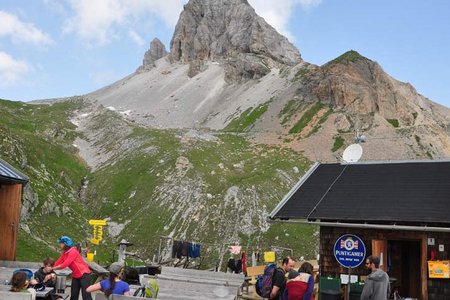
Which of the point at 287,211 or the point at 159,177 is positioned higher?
the point at 159,177

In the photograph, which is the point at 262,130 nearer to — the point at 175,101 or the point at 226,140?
the point at 226,140

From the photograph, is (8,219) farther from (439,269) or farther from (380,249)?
(439,269)

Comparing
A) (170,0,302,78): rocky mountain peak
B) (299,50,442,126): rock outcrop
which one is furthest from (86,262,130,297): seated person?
(170,0,302,78): rocky mountain peak

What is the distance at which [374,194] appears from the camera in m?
17.9

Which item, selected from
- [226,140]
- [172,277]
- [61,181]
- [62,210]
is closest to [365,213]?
[172,277]

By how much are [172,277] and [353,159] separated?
32.5 ft

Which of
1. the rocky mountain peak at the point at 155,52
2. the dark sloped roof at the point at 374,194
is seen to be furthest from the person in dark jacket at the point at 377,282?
the rocky mountain peak at the point at 155,52

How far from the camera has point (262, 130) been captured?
73125mm

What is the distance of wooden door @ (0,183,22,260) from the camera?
1761 cm

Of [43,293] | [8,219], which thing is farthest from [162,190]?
[43,293]

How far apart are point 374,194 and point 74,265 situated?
1163 centimetres

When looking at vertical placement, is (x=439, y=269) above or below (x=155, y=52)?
below

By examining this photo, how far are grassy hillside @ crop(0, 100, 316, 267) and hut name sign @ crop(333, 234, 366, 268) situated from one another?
60.1ft

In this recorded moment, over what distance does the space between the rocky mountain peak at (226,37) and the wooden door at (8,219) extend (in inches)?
3483
